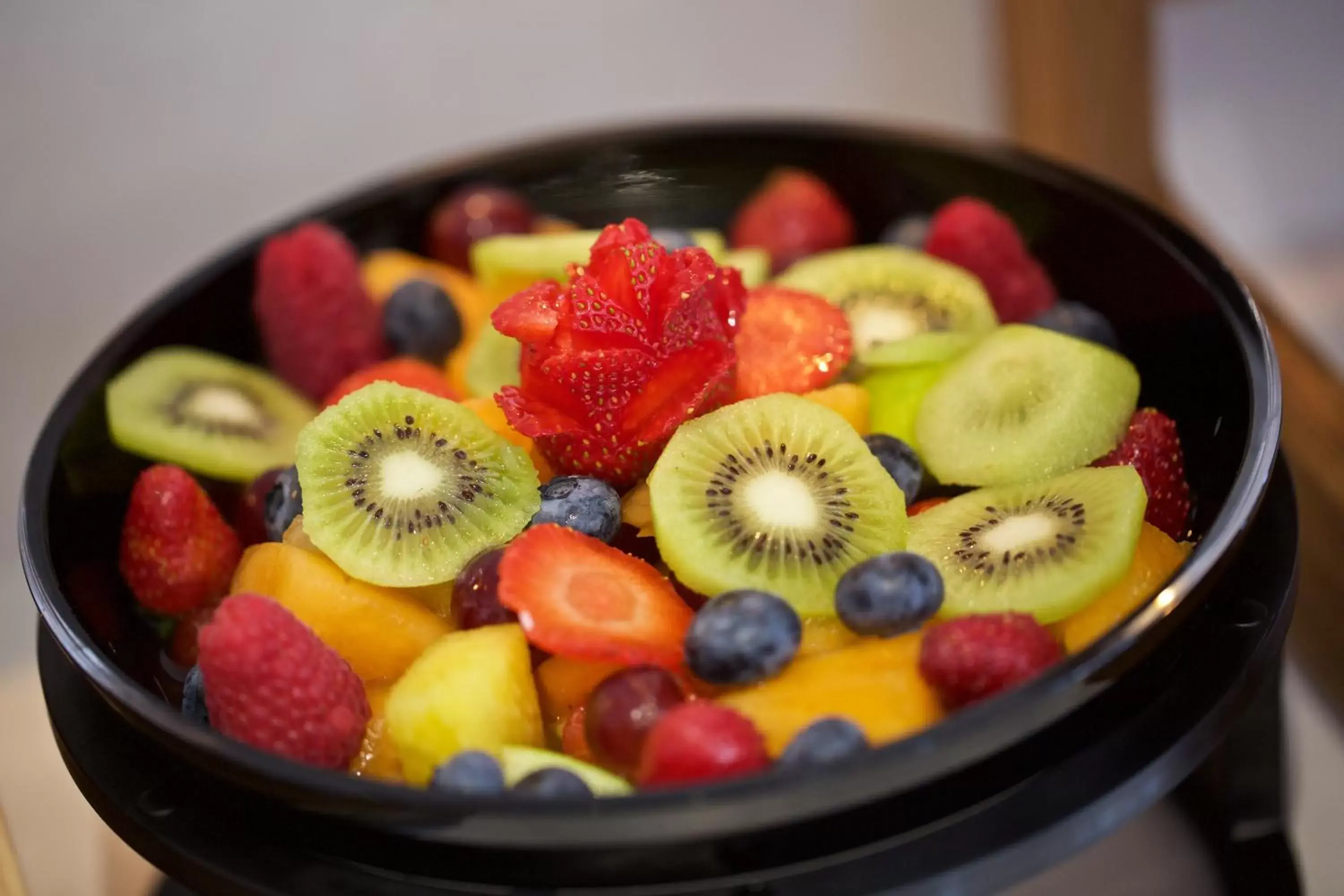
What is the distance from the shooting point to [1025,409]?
3.13ft

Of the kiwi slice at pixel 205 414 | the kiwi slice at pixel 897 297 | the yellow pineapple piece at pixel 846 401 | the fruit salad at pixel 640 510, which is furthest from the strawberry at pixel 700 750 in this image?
the kiwi slice at pixel 205 414

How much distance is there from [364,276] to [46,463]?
0.38m

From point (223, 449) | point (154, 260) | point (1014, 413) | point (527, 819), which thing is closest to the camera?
point (527, 819)

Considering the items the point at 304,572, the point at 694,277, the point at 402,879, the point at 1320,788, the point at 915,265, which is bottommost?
the point at 402,879

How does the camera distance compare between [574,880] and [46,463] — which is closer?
[574,880]

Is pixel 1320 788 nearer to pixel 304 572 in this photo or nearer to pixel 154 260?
pixel 304 572

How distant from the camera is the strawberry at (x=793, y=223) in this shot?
1265mm

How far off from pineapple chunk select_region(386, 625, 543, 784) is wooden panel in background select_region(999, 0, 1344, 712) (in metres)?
0.81

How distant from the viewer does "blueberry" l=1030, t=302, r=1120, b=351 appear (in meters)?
1.05

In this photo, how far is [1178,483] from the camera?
92cm

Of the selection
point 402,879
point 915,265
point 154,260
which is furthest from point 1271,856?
point 154,260

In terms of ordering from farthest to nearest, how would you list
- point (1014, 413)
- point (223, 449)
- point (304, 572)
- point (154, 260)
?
point (154, 260)
point (223, 449)
point (1014, 413)
point (304, 572)

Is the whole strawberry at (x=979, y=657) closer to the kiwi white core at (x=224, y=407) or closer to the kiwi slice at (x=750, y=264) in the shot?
the kiwi slice at (x=750, y=264)

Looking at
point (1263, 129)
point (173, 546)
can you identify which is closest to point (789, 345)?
point (173, 546)
